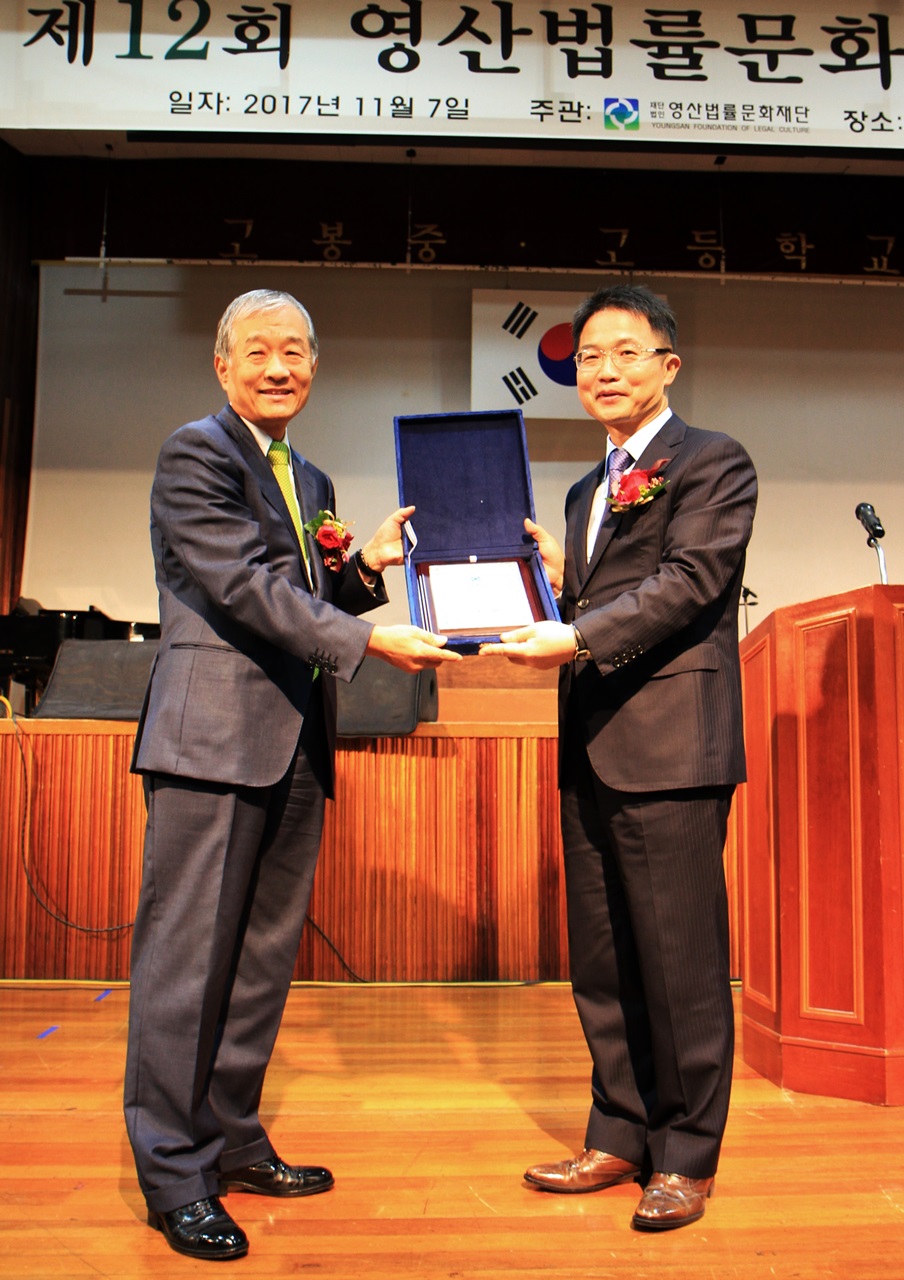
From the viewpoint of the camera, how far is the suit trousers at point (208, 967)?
1.62 metres

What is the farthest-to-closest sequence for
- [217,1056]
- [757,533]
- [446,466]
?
[757,533]
[446,466]
[217,1056]

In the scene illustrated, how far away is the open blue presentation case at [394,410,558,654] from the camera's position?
2.07 metres

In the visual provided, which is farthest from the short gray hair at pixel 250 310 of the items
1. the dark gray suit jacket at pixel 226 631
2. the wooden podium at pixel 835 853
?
the wooden podium at pixel 835 853

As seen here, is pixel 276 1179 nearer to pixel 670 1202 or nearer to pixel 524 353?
pixel 670 1202

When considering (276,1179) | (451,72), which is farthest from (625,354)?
(451,72)

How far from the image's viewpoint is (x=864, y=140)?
14.8ft

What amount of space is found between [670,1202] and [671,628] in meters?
0.86

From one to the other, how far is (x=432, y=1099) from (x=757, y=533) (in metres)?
4.65

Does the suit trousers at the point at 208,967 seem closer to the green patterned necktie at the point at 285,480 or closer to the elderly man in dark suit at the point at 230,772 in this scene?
the elderly man in dark suit at the point at 230,772

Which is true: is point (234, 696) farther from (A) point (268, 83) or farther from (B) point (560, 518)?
(B) point (560, 518)

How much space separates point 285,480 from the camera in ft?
6.42

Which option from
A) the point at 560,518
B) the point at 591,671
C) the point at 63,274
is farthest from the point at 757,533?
the point at 591,671

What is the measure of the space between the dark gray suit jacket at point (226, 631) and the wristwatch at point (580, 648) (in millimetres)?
335

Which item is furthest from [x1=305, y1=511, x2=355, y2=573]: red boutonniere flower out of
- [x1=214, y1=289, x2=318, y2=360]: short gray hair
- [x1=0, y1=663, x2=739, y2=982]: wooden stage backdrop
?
[x1=0, y1=663, x2=739, y2=982]: wooden stage backdrop
